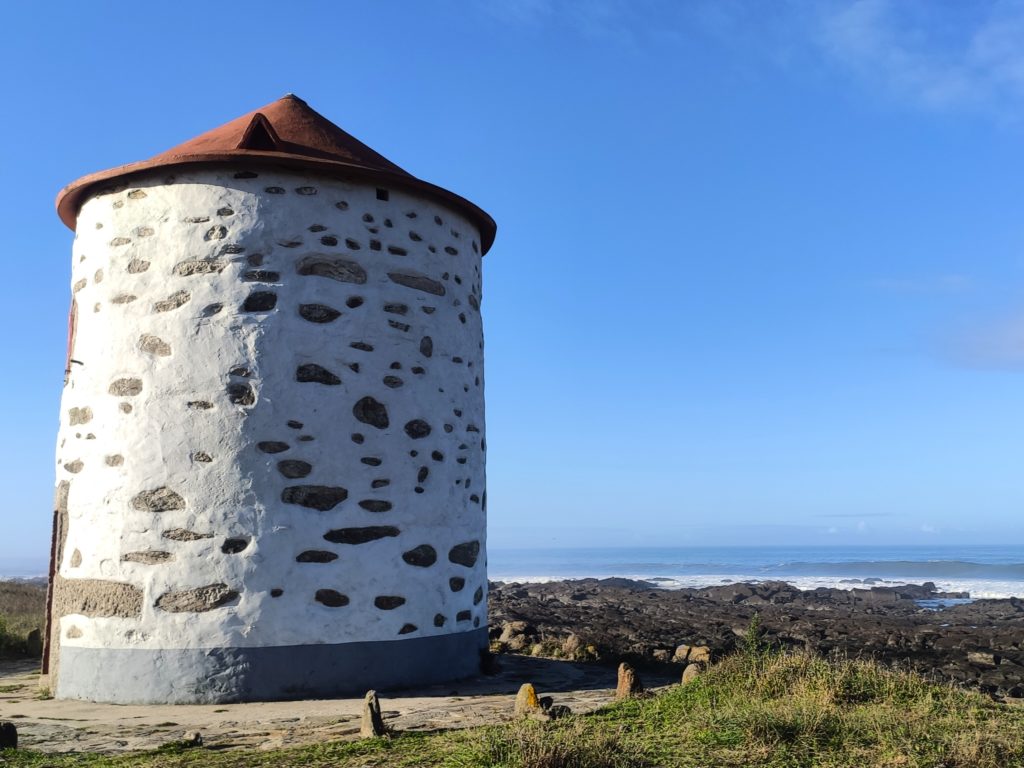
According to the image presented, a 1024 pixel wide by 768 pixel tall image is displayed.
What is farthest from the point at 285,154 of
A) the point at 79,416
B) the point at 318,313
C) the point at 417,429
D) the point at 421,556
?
the point at 421,556

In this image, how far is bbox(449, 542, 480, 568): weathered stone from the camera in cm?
816

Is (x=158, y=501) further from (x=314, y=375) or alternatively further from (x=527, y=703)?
(x=527, y=703)

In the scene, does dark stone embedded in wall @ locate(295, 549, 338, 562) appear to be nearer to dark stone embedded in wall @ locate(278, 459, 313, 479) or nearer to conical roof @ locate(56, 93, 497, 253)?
dark stone embedded in wall @ locate(278, 459, 313, 479)

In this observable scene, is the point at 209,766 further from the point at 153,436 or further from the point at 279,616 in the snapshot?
the point at 153,436

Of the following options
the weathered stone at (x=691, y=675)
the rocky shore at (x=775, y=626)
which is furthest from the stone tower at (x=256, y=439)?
the rocky shore at (x=775, y=626)

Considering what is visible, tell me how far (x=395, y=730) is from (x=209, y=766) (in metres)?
1.27

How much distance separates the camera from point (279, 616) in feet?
23.3

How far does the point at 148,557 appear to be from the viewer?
7.09m

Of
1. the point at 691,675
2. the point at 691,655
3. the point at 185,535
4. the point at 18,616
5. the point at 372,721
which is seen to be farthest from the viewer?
the point at 18,616

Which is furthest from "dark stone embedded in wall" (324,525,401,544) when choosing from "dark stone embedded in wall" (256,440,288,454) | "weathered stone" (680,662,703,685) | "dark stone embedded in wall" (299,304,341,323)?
"weathered stone" (680,662,703,685)

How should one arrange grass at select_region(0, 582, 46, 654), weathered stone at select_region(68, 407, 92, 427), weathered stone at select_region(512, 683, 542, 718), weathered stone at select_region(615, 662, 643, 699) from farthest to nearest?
grass at select_region(0, 582, 46, 654) → weathered stone at select_region(68, 407, 92, 427) → weathered stone at select_region(615, 662, 643, 699) → weathered stone at select_region(512, 683, 542, 718)

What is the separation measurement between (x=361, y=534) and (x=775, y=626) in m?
12.8

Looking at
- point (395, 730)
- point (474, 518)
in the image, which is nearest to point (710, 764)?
point (395, 730)

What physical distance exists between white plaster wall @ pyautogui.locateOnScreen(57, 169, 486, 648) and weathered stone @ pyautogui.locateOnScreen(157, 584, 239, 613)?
0.16 feet
